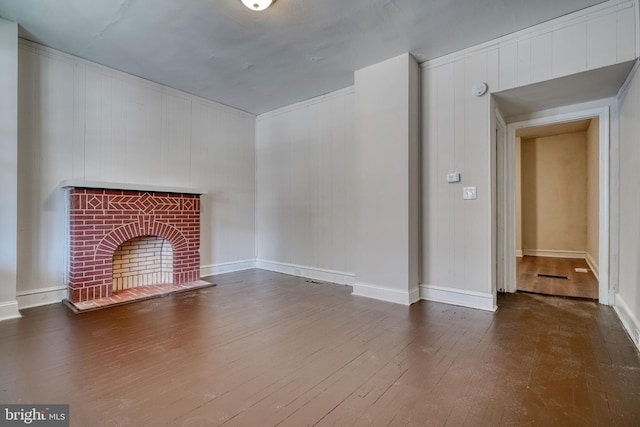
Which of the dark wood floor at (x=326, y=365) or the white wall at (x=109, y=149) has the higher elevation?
the white wall at (x=109, y=149)

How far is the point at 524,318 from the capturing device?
9.64ft

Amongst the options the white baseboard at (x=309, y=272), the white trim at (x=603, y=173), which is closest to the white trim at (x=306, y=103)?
the white trim at (x=603, y=173)

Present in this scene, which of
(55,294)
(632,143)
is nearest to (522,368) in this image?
(632,143)

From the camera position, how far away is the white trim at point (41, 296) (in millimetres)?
3223

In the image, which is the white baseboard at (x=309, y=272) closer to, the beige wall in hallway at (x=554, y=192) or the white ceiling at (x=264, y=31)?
the white ceiling at (x=264, y=31)

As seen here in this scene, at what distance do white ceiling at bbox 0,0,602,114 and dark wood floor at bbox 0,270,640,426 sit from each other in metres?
2.84

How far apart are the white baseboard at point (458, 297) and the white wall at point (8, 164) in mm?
4315

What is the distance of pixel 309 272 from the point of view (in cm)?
485

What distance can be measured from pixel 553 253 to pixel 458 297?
509cm

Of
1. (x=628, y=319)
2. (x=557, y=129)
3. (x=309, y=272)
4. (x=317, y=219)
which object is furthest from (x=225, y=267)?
(x=557, y=129)

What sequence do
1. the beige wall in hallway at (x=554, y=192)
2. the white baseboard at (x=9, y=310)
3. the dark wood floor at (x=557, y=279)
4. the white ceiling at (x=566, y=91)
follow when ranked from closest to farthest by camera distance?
the white ceiling at (x=566, y=91)
the white baseboard at (x=9, y=310)
the dark wood floor at (x=557, y=279)
the beige wall in hallway at (x=554, y=192)

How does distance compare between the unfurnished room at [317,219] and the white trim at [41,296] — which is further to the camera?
the white trim at [41,296]

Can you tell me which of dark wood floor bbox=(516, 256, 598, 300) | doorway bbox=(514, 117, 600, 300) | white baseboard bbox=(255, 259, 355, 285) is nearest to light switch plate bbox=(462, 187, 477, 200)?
dark wood floor bbox=(516, 256, 598, 300)

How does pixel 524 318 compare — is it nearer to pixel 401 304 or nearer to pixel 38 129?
pixel 401 304
